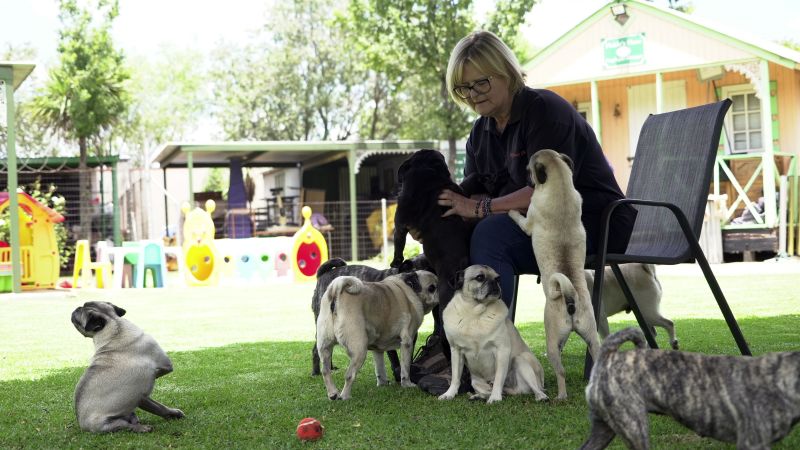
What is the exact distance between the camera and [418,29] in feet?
83.8

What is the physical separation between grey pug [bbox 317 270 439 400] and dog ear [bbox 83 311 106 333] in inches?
43.1

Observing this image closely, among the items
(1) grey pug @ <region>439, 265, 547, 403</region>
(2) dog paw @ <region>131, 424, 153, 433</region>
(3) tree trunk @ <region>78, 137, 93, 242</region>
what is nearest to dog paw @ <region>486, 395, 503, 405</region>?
(1) grey pug @ <region>439, 265, 547, 403</region>

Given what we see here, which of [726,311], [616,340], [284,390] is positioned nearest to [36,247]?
[284,390]

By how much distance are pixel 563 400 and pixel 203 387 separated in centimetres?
217

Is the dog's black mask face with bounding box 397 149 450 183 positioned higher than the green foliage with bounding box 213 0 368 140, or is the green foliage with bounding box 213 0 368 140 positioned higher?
the green foliage with bounding box 213 0 368 140

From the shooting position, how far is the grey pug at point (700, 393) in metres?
2.44

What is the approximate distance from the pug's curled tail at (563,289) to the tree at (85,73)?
871 inches

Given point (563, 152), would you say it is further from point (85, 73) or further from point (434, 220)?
point (85, 73)

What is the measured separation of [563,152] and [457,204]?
620mm

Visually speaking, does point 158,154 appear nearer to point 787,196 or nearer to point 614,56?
point 614,56

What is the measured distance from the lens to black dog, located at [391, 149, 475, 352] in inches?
Answer: 179

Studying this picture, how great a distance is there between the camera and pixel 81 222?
22.5 m

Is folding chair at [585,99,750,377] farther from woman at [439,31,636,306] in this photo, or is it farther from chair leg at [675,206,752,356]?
woman at [439,31,636,306]

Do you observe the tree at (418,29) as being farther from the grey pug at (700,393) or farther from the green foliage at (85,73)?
the grey pug at (700,393)
